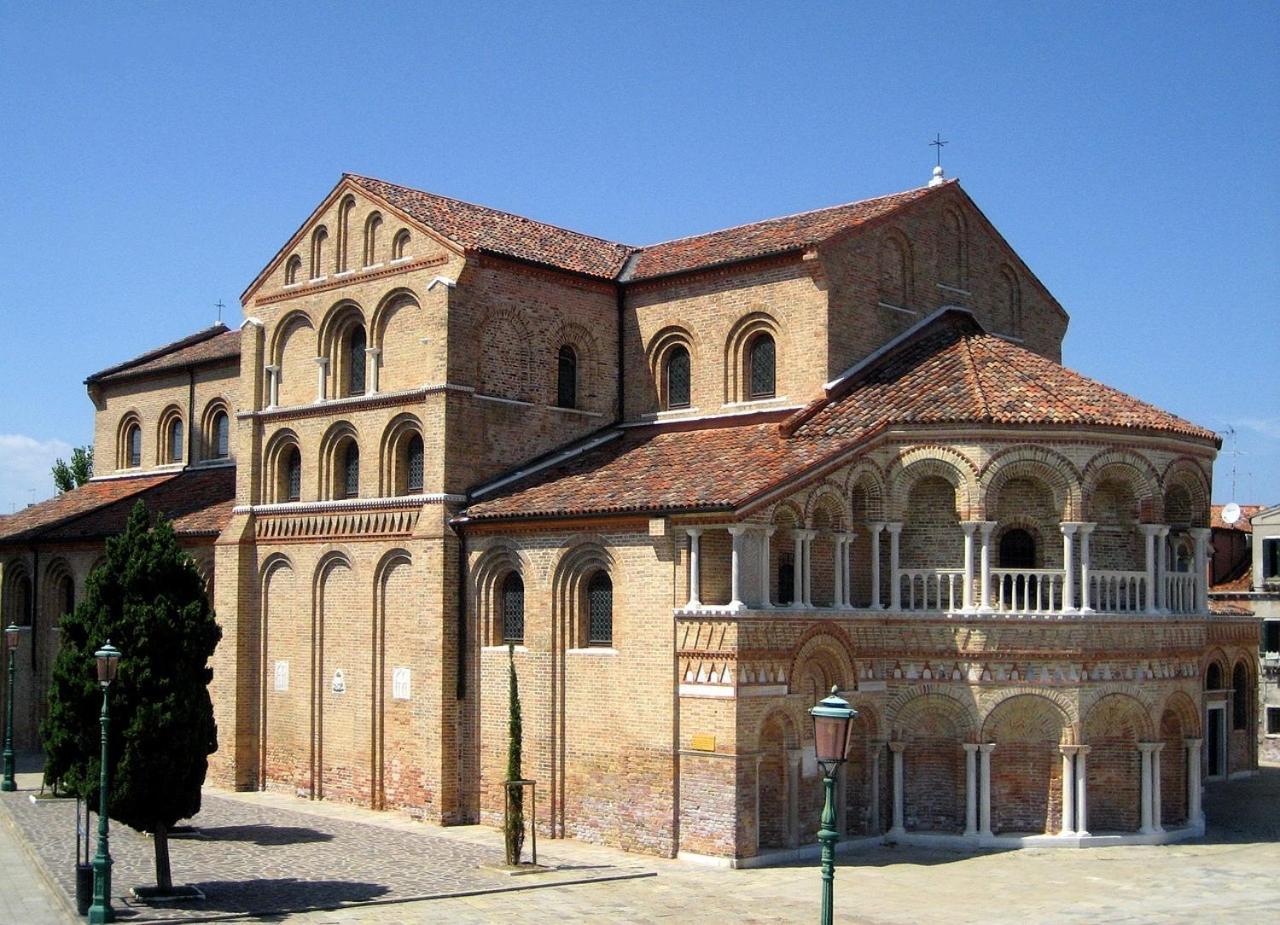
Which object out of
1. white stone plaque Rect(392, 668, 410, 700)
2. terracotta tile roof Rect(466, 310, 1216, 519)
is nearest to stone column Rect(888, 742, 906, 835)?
terracotta tile roof Rect(466, 310, 1216, 519)

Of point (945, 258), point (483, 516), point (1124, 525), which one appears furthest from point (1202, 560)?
point (483, 516)

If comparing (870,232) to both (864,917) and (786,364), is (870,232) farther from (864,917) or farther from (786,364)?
(864,917)

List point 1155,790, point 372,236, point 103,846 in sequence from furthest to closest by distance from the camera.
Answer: point 372,236
point 1155,790
point 103,846

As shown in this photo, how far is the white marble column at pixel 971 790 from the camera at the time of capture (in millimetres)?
24734

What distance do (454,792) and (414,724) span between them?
5.14 ft

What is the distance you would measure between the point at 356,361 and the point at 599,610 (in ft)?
28.4

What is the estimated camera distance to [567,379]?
99.9 feet

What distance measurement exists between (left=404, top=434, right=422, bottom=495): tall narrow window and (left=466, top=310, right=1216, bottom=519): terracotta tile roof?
183 cm

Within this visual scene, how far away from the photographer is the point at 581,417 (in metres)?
30.3

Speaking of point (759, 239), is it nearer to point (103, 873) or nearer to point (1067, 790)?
point (1067, 790)

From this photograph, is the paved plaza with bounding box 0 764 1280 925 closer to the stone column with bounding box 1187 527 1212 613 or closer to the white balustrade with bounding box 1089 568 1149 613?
the white balustrade with bounding box 1089 568 1149 613

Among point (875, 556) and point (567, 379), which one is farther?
point (567, 379)

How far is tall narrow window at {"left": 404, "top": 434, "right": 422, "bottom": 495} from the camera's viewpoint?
28.9 metres

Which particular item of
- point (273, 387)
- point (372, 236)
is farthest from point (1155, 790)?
point (273, 387)
